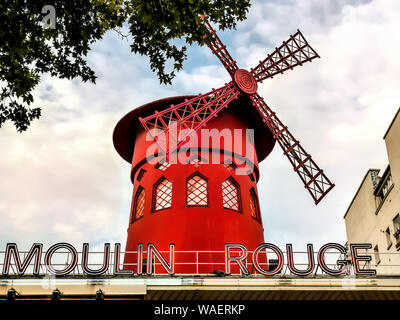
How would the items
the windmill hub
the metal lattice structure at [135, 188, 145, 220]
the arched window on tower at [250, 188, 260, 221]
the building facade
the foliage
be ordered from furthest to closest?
the building facade < the windmill hub < the arched window on tower at [250, 188, 260, 221] < the metal lattice structure at [135, 188, 145, 220] < the foliage

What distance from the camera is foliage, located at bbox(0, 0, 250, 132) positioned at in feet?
19.4

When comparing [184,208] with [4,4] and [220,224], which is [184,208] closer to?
[220,224]

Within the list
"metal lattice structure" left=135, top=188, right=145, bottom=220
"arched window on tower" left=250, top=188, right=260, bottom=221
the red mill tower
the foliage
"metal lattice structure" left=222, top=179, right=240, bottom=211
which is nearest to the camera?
the foliage

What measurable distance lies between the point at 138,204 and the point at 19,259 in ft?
13.2

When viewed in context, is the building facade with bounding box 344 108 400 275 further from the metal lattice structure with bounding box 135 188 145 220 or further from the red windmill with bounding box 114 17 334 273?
the metal lattice structure with bounding box 135 188 145 220

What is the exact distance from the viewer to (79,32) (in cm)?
645

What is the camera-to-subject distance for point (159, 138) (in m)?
11.7

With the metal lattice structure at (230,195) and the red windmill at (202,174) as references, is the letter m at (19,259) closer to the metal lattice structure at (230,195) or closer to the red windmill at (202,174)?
the red windmill at (202,174)

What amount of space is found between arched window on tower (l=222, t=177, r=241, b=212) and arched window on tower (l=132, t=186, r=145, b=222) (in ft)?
6.59

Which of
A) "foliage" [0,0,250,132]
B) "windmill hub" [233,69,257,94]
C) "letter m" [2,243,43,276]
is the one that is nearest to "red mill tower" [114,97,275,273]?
"windmill hub" [233,69,257,94]

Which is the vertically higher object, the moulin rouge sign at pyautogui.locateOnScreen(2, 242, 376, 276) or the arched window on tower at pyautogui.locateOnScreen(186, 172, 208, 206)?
the arched window on tower at pyautogui.locateOnScreen(186, 172, 208, 206)

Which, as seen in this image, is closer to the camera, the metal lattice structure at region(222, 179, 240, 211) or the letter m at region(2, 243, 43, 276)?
the letter m at region(2, 243, 43, 276)
